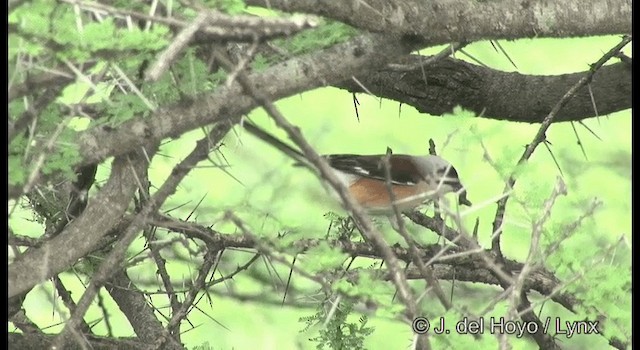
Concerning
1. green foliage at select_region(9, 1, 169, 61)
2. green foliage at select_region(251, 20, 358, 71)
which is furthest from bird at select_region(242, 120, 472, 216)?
green foliage at select_region(9, 1, 169, 61)

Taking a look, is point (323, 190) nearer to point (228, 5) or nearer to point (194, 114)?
point (194, 114)

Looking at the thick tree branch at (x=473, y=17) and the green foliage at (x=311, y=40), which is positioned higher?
the thick tree branch at (x=473, y=17)

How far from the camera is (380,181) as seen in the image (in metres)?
4.42


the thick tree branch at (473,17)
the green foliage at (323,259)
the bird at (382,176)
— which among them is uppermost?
the thick tree branch at (473,17)

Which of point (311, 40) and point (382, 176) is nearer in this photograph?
point (311, 40)

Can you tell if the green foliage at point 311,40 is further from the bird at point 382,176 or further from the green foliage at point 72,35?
the bird at point 382,176

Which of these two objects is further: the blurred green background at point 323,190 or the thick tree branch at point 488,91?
the blurred green background at point 323,190

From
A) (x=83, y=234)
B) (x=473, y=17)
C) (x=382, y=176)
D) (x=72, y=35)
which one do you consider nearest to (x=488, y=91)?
(x=382, y=176)

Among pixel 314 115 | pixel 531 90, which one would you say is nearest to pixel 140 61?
pixel 531 90

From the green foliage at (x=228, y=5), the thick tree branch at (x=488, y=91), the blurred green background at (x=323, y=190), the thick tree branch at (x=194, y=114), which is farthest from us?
the blurred green background at (x=323, y=190)

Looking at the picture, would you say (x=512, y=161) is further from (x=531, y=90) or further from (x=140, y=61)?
(x=531, y=90)

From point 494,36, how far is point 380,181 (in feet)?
4.91

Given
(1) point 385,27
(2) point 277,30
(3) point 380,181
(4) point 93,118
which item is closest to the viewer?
(2) point 277,30

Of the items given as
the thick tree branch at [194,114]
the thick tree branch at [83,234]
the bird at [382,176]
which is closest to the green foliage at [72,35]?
the thick tree branch at [194,114]
